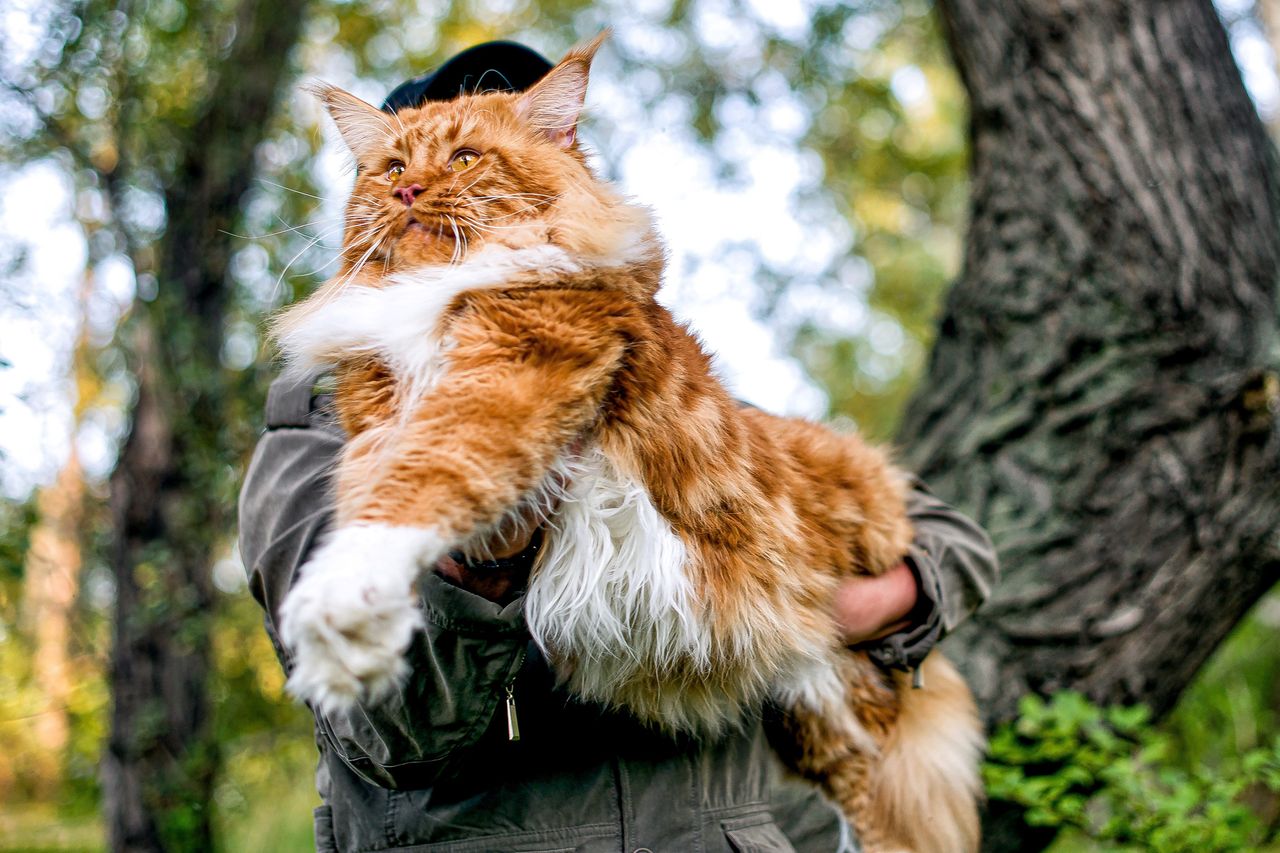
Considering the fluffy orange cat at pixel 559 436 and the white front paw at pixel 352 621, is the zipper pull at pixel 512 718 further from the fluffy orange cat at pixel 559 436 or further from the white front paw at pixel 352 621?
the white front paw at pixel 352 621

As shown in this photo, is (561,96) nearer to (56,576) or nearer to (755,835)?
(755,835)

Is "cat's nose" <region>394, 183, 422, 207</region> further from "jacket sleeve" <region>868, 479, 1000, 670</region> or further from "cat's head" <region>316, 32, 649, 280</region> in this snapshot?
"jacket sleeve" <region>868, 479, 1000, 670</region>

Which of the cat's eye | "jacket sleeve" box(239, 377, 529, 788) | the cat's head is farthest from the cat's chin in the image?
"jacket sleeve" box(239, 377, 529, 788)

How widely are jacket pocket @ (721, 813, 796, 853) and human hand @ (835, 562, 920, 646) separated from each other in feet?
1.45

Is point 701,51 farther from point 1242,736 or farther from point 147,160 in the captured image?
point 1242,736

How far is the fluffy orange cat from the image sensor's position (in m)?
1.37

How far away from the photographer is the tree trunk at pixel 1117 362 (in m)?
2.91

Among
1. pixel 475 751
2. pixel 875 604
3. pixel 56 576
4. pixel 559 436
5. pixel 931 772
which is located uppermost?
pixel 559 436

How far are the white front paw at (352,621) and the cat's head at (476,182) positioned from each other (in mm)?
686

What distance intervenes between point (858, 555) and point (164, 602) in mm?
2640

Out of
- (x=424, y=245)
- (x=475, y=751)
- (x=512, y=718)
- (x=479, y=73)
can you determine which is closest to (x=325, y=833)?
(x=475, y=751)

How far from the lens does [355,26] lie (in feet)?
15.5

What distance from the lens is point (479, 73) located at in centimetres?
252

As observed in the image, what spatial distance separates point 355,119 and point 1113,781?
8.90 ft
